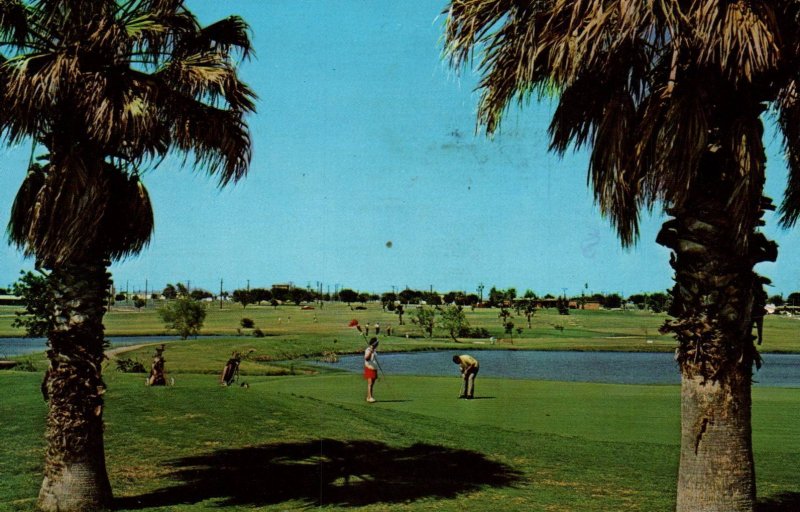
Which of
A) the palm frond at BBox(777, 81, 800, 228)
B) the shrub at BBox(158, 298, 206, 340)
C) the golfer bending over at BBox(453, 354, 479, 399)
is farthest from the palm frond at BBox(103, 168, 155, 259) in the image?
the shrub at BBox(158, 298, 206, 340)

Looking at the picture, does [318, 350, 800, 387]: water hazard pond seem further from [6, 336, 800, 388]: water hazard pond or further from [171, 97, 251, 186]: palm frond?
[171, 97, 251, 186]: palm frond

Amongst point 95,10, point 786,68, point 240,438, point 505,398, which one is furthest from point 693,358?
point 505,398

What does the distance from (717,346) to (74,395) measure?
800 cm

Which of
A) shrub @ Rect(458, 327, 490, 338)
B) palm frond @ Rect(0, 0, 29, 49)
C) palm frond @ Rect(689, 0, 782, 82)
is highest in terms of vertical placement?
palm frond @ Rect(0, 0, 29, 49)

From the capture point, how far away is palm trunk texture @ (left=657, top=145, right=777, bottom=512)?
768 centimetres

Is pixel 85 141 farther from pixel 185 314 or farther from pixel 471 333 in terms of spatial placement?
pixel 471 333

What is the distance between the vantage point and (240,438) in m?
16.0

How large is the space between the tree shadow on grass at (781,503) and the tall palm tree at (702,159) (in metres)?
3.49

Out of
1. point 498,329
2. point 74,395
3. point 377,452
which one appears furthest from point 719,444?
point 498,329

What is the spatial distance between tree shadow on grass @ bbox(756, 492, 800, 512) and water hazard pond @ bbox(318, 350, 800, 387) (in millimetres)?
29686

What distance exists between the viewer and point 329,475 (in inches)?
528

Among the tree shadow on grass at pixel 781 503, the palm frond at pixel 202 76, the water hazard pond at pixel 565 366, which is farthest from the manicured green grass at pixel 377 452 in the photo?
the water hazard pond at pixel 565 366

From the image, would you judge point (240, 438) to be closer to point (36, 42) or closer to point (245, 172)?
point (245, 172)

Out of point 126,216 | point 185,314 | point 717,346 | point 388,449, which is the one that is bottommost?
point 388,449
